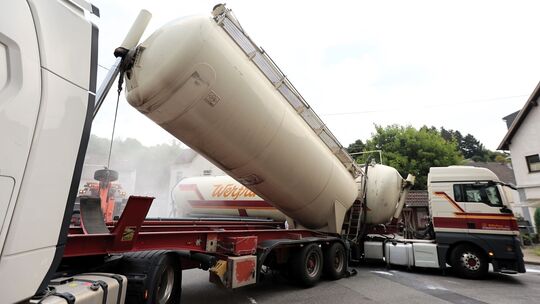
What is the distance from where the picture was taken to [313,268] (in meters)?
7.05

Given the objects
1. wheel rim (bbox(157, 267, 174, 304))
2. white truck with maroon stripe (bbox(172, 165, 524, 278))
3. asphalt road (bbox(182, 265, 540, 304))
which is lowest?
asphalt road (bbox(182, 265, 540, 304))

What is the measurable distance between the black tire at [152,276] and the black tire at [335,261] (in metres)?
3.90

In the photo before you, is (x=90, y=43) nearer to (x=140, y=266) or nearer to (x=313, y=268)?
(x=140, y=266)

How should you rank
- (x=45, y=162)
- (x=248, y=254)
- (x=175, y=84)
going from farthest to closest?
1. (x=248, y=254)
2. (x=175, y=84)
3. (x=45, y=162)

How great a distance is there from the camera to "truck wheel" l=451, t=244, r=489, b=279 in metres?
8.02

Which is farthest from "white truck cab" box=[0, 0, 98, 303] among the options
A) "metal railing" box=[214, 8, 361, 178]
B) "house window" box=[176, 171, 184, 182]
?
"house window" box=[176, 171, 184, 182]

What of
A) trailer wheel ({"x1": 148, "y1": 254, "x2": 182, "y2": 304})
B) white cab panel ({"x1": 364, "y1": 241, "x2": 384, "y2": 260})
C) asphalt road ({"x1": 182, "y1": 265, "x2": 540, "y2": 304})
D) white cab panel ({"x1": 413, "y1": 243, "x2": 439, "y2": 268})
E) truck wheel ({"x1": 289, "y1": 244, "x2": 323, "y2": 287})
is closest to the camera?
trailer wheel ({"x1": 148, "y1": 254, "x2": 182, "y2": 304})

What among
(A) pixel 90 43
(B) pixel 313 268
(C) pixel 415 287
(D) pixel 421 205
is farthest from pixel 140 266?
(D) pixel 421 205

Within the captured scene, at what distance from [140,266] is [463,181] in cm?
823

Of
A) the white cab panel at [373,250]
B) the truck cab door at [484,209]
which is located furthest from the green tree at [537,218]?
the white cab panel at [373,250]

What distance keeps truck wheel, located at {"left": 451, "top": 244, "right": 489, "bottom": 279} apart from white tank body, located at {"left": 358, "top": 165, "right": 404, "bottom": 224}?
1906mm

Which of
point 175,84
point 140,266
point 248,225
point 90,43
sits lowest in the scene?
point 140,266

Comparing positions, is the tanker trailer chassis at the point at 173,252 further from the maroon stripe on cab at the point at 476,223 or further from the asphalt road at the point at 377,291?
the maroon stripe on cab at the point at 476,223

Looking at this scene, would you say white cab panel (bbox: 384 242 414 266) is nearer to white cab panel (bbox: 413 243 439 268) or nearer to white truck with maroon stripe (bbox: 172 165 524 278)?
white truck with maroon stripe (bbox: 172 165 524 278)
